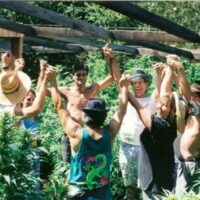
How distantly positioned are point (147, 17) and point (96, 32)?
2.69 metres

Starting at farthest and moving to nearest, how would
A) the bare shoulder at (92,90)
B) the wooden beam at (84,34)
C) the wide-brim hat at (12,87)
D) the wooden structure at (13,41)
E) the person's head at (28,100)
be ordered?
the wooden structure at (13,41)
the wooden beam at (84,34)
the bare shoulder at (92,90)
the person's head at (28,100)
the wide-brim hat at (12,87)

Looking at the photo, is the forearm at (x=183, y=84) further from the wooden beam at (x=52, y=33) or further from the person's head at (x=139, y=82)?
the wooden beam at (x=52, y=33)

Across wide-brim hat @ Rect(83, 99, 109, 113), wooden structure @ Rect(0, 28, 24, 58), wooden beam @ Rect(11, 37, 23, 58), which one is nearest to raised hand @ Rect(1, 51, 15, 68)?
wide-brim hat @ Rect(83, 99, 109, 113)

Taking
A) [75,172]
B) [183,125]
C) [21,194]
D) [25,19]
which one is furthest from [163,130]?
[25,19]

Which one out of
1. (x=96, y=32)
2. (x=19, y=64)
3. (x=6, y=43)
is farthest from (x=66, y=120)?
(x=6, y=43)

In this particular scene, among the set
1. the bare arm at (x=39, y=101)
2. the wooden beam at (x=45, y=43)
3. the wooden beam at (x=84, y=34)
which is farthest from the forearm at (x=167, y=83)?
the wooden beam at (x=45, y=43)

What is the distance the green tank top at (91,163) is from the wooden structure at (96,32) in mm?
1335

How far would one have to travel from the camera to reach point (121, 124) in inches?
317

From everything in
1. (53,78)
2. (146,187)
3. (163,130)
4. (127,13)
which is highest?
(127,13)

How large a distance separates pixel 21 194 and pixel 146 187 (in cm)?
180

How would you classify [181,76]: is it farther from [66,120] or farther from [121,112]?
[66,120]

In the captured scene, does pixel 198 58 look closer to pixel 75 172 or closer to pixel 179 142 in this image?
pixel 179 142

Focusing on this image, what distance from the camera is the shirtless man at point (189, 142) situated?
27.5 feet

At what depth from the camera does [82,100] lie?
9.73 metres
